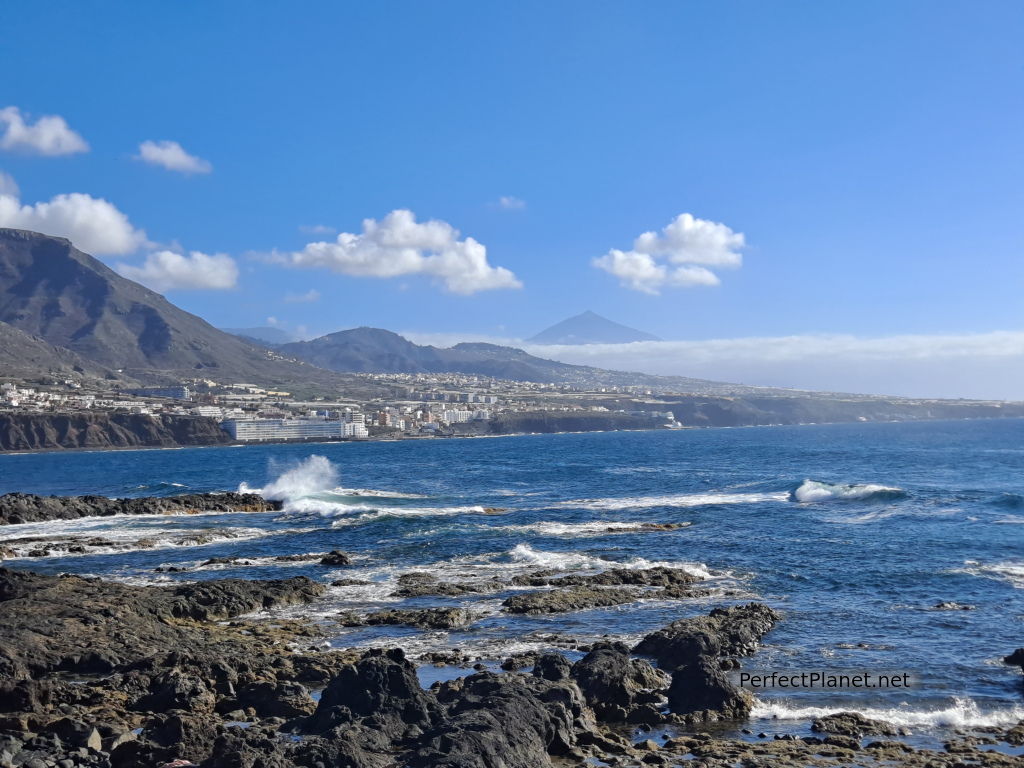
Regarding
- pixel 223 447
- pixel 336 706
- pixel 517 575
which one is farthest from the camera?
pixel 223 447

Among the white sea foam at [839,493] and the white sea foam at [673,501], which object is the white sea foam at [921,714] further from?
the white sea foam at [839,493]

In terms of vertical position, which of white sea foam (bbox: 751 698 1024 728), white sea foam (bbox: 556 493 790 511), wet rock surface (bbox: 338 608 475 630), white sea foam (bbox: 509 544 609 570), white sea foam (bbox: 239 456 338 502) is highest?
white sea foam (bbox: 751 698 1024 728)

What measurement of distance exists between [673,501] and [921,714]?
3687 centimetres

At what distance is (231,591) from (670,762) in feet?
50.2

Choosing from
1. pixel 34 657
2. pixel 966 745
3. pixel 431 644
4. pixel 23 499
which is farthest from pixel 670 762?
pixel 23 499

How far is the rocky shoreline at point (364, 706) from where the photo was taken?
12.0m

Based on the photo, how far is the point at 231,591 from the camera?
78.8ft

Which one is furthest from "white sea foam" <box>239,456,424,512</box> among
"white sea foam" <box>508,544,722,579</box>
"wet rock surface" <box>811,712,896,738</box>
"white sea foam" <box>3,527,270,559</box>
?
"wet rock surface" <box>811,712,896,738</box>

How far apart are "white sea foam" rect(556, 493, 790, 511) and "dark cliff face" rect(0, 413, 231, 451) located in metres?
108

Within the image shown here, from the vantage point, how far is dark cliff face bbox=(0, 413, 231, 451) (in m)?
132

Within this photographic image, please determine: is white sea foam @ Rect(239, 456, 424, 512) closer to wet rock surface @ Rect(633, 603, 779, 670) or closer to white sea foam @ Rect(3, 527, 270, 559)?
white sea foam @ Rect(3, 527, 270, 559)

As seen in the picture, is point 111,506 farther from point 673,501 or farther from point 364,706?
point 364,706

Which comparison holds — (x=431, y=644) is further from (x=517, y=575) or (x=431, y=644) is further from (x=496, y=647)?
(x=517, y=575)

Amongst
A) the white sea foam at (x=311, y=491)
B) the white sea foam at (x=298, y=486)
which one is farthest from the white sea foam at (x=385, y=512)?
the white sea foam at (x=298, y=486)
